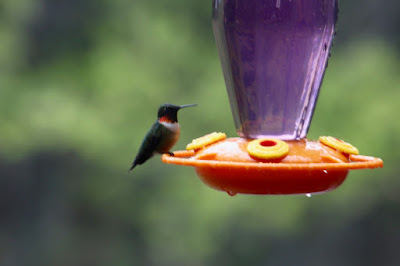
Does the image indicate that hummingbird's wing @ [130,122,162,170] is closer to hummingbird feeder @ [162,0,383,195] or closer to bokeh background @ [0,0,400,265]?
hummingbird feeder @ [162,0,383,195]

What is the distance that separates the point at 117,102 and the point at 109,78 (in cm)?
30

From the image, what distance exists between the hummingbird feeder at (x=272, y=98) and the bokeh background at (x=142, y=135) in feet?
14.2

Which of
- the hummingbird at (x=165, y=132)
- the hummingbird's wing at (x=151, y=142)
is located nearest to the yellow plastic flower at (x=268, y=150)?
the hummingbird at (x=165, y=132)

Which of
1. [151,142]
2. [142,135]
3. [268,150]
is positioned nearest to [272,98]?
[268,150]

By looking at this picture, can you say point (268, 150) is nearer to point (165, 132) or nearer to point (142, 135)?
point (165, 132)

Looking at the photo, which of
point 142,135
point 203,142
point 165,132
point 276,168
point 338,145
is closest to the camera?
point 276,168

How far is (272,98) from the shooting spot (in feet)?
9.92

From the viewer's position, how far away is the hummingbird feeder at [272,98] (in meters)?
2.55

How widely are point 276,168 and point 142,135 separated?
17.9 feet

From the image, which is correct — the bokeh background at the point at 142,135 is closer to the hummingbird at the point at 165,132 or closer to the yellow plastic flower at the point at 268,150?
the hummingbird at the point at 165,132

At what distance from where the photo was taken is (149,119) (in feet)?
26.0

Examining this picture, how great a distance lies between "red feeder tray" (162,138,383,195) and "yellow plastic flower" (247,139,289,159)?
22mm

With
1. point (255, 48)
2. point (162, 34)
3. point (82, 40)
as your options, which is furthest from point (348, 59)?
point (255, 48)

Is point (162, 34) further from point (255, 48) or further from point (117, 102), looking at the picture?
point (255, 48)
